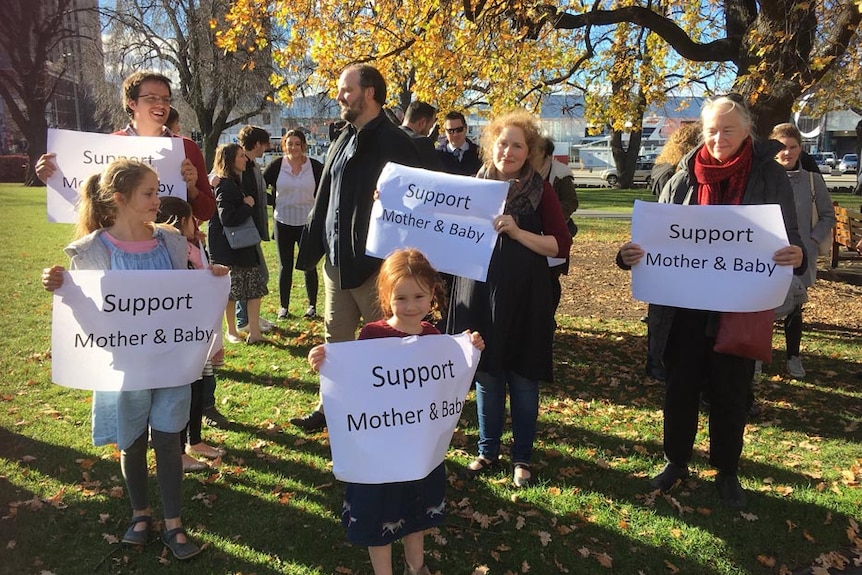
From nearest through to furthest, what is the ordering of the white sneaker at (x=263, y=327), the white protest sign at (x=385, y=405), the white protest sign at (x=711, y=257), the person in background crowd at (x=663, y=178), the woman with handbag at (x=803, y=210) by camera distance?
the white protest sign at (x=385, y=405) < the white protest sign at (x=711, y=257) < the person in background crowd at (x=663, y=178) < the woman with handbag at (x=803, y=210) < the white sneaker at (x=263, y=327)

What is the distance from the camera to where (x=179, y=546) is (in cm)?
320

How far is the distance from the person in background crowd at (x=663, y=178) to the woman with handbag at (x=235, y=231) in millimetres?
3776

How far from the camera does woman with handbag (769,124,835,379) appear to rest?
18.0 ft

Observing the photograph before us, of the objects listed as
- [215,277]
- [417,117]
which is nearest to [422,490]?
[215,277]

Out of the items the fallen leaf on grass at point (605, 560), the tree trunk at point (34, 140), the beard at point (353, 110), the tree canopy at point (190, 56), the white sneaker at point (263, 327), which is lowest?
the fallen leaf on grass at point (605, 560)

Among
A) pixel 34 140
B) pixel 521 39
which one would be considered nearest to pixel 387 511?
pixel 521 39

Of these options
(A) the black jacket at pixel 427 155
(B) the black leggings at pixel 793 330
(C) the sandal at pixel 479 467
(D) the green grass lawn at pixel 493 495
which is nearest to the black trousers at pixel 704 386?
(D) the green grass lawn at pixel 493 495

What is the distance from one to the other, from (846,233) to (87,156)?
10.1 metres

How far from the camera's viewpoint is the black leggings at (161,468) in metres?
3.16

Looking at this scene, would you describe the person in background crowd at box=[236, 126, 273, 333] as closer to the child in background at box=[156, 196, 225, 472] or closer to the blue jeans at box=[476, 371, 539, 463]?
the child in background at box=[156, 196, 225, 472]

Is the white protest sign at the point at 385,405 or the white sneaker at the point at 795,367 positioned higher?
the white protest sign at the point at 385,405

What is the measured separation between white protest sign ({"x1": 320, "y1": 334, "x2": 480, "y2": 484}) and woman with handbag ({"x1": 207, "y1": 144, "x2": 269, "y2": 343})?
12.9 ft

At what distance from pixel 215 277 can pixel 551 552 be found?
219cm

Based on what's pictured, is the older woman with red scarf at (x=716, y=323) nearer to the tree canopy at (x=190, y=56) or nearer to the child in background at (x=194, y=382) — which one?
the child in background at (x=194, y=382)
